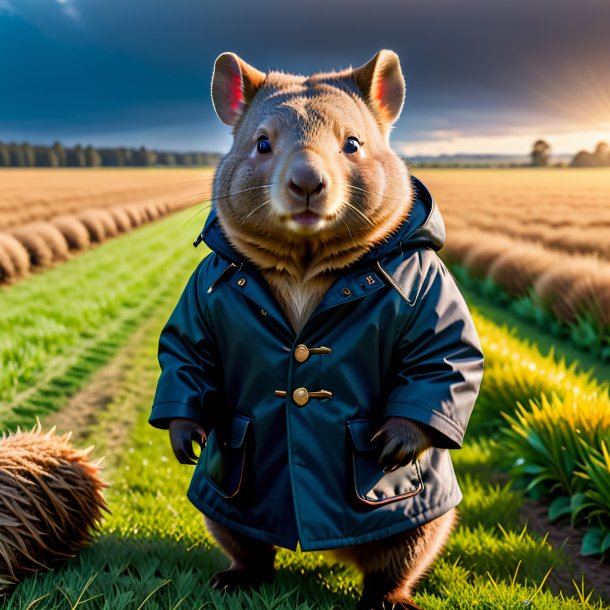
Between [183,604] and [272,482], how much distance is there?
1.89ft

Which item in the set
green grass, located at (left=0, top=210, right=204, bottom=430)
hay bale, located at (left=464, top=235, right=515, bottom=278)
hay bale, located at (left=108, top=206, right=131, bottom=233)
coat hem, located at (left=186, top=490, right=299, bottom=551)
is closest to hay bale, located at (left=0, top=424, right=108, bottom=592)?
coat hem, located at (left=186, top=490, right=299, bottom=551)

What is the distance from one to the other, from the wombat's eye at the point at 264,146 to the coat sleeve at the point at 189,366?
0.60m

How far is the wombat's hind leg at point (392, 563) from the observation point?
8.34 ft

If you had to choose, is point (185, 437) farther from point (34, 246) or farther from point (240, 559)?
point (34, 246)

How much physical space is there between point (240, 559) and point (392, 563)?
64 cm

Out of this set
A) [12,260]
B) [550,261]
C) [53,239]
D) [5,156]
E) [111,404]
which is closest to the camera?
[111,404]

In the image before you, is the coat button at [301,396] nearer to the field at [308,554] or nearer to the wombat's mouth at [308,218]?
the wombat's mouth at [308,218]

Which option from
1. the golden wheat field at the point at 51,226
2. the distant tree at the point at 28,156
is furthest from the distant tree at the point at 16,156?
the golden wheat field at the point at 51,226

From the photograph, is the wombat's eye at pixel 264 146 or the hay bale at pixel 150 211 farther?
the hay bale at pixel 150 211

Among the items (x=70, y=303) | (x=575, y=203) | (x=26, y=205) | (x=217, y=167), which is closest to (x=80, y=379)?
(x=70, y=303)

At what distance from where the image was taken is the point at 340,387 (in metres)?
2.37

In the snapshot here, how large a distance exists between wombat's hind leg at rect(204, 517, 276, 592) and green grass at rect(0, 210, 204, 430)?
2040 millimetres

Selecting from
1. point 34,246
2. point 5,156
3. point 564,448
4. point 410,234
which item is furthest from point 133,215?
point 5,156

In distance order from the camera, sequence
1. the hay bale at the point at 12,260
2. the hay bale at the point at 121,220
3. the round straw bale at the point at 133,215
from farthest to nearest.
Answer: the round straw bale at the point at 133,215 < the hay bale at the point at 121,220 < the hay bale at the point at 12,260
